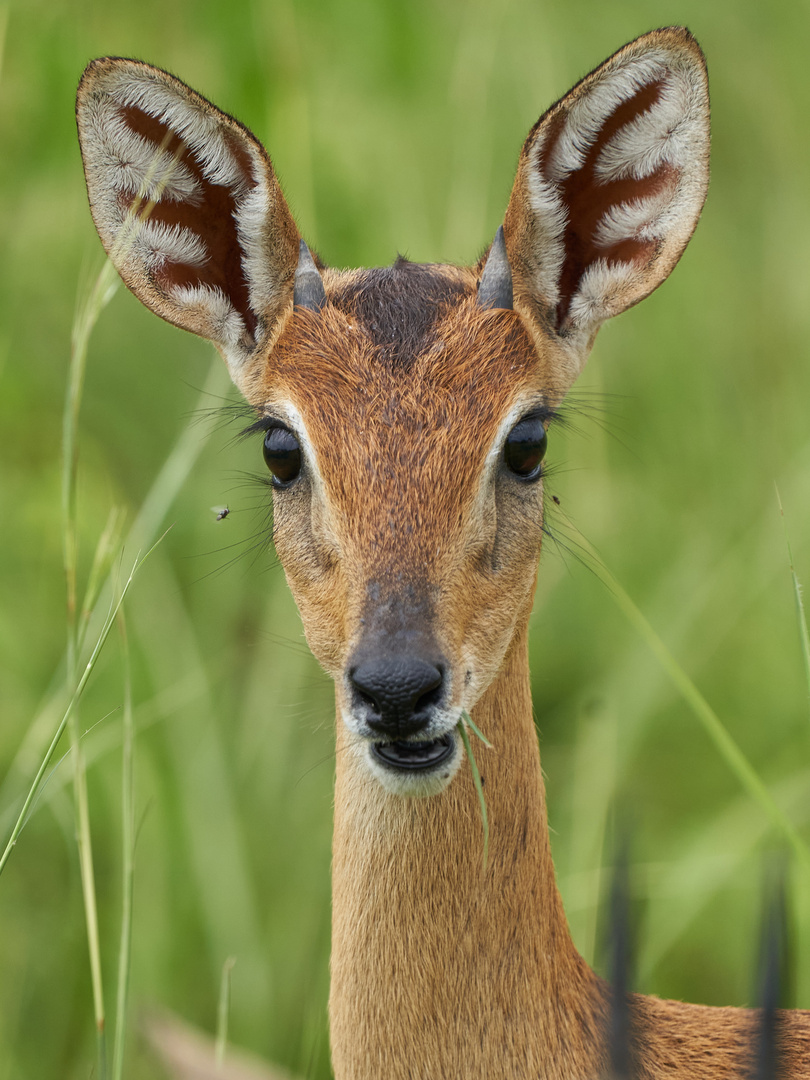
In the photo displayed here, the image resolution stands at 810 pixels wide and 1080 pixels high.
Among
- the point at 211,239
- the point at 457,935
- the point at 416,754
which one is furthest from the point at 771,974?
the point at 211,239

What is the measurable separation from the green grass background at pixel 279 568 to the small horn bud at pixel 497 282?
2.45 feet

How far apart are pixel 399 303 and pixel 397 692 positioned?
1066 mm

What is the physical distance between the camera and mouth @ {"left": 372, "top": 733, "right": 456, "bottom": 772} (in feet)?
8.14

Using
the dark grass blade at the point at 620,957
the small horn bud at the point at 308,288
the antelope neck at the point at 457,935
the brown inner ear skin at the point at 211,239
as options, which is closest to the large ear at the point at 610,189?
the small horn bud at the point at 308,288

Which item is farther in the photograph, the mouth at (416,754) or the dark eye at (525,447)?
the dark eye at (525,447)

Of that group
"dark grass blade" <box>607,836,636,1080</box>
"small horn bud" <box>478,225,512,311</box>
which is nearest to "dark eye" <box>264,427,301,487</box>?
"small horn bud" <box>478,225,512,311</box>

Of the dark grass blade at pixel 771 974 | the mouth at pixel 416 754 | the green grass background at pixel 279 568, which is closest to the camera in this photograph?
the dark grass blade at pixel 771 974

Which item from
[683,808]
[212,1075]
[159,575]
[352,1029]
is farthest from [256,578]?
[212,1075]

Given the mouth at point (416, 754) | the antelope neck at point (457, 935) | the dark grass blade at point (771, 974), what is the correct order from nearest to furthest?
the dark grass blade at point (771, 974) → the mouth at point (416, 754) → the antelope neck at point (457, 935)

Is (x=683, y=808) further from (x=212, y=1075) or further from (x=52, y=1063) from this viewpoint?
(x=212, y=1075)

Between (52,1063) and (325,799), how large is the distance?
58.4 inches

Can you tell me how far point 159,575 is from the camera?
5.05 metres

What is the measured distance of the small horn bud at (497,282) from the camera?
297 centimetres

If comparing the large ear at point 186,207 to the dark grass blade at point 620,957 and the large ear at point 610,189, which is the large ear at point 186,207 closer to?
the large ear at point 610,189
